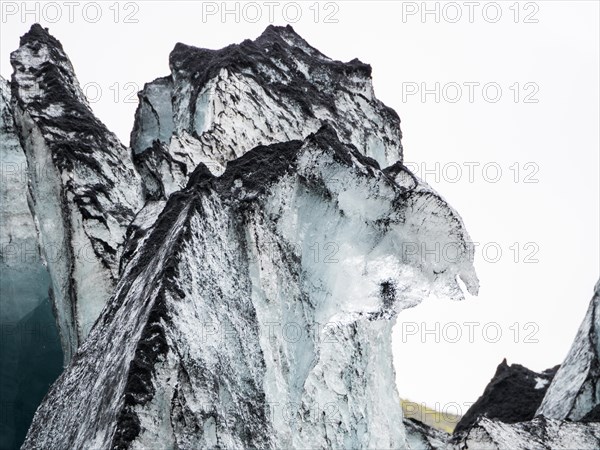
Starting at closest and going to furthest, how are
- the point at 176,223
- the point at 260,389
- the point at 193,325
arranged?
the point at 193,325
the point at 260,389
the point at 176,223

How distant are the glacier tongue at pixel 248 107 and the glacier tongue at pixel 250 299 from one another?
2979 mm

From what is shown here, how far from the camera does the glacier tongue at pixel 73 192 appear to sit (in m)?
12.8

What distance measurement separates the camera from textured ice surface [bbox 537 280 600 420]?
14.6 m

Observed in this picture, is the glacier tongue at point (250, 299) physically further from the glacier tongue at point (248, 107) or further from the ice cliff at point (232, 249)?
the glacier tongue at point (248, 107)

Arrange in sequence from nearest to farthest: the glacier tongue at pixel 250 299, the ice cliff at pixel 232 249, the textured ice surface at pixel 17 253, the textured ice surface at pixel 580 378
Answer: the glacier tongue at pixel 250 299 < the ice cliff at pixel 232 249 < the textured ice surface at pixel 580 378 < the textured ice surface at pixel 17 253

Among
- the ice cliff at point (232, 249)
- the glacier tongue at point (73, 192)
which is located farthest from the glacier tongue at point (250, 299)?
the glacier tongue at point (73, 192)

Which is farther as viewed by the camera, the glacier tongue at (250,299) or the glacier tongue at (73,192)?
the glacier tongue at (73,192)

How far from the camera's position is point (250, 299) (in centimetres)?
862

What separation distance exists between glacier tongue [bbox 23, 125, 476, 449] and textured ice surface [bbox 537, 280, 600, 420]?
3.68m

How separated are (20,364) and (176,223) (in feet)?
27.0

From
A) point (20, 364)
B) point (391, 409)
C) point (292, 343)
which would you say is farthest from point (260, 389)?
point (20, 364)

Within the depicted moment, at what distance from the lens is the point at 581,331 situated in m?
16.0

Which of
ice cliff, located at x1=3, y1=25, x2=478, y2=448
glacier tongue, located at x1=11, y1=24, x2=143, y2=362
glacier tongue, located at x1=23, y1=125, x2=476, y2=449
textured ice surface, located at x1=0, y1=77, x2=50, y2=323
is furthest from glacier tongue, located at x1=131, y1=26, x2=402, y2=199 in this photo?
glacier tongue, located at x1=23, y1=125, x2=476, y2=449

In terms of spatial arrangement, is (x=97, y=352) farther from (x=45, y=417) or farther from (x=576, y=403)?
(x=576, y=403)
